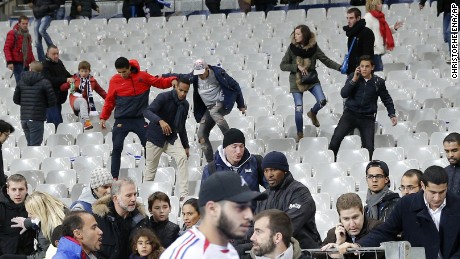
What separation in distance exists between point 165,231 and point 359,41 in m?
5.92

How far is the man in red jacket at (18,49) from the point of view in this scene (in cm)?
1928

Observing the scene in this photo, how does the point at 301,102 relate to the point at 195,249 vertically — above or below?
above

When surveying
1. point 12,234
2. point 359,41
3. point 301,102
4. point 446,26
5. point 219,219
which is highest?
point 446,26

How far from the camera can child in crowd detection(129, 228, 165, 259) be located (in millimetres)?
9656

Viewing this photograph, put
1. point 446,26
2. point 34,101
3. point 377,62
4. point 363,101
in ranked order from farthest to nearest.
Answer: point 446,26 < point 377,62 < point 34,101 < point 363,101

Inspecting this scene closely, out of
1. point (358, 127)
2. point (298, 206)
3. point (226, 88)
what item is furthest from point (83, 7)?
point (298, 206)

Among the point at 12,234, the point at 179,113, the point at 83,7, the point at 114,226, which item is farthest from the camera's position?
the point at 83,7

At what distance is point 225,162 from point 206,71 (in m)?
3.40

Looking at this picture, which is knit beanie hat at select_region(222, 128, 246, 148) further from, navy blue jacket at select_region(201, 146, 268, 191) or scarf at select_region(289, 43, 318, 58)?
scarf at select_region(289, 43, 318, 58)

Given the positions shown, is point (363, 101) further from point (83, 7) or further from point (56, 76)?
point (83, 7)

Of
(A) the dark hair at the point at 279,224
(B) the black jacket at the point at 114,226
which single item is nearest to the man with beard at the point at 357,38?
(B) the black jacket at the point at 114,226

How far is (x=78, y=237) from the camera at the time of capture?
838 cm

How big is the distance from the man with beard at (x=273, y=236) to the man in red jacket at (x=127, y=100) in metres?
6.38

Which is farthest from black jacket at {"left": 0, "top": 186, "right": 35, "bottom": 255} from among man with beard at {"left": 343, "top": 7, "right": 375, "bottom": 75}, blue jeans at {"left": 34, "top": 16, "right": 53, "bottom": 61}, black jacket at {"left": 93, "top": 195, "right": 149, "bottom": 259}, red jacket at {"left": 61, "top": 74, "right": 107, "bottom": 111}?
blue jeans at {"left": 34, "top": 16, "right": 53, "bottom": 61}
